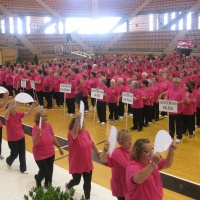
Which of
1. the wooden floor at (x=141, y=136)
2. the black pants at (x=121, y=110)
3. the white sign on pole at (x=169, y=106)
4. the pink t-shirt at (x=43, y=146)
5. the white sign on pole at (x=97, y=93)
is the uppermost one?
the white sign on pole at (x=97, y=93)

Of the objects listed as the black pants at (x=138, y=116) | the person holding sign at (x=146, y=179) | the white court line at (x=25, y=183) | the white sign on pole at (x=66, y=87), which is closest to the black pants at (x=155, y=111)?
the black pants at (x=138, y=116)

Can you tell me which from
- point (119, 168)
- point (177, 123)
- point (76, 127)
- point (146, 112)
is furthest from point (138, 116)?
point (119, 168)

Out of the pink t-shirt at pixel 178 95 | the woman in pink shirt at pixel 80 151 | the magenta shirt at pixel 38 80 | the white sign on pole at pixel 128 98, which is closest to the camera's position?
the woman in pink shirt at pixel 80 151

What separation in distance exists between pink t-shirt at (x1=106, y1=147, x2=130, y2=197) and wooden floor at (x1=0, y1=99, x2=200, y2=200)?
1.58 m

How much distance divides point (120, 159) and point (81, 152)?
1021mm

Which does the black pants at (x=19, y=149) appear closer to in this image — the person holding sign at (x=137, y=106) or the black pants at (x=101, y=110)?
the person holding sign at (x=137, y=106)

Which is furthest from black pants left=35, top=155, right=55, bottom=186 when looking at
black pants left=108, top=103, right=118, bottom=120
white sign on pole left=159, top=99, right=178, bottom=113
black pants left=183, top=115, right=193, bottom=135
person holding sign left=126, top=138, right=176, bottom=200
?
black pants left=108, top=103, right=118, bottom=120

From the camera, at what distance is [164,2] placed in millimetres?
25953

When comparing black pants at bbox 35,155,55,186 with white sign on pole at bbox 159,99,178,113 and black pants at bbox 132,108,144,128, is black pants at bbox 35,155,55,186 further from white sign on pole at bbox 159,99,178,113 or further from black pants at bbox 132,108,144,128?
Answer: black pants at bbox 132,108,144,128

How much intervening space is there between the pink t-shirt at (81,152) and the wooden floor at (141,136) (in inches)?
46.6

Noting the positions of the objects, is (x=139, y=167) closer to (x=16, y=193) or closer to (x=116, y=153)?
(x=116, y=153)

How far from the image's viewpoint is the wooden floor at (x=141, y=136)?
18.8 feet

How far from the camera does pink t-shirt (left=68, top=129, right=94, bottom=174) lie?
4414mm

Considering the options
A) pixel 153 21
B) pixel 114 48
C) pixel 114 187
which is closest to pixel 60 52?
pixel 114 48
